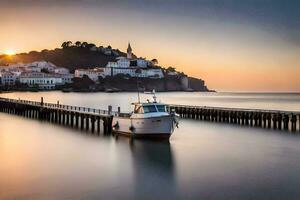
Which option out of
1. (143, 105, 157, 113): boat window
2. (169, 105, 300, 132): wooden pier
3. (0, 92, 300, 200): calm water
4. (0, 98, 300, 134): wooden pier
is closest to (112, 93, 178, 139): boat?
(143, 105, 157, 113): boat window

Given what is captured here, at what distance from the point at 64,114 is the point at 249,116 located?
21.9 metres

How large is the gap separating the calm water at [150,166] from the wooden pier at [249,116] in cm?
420

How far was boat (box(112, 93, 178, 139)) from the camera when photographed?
1272 inches

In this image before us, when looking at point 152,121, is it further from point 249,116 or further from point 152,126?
point 249,116

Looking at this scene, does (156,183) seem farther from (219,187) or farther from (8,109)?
(8,109)

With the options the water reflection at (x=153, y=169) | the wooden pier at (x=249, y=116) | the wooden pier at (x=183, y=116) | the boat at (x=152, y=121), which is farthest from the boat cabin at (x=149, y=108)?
the wooden pier at (x=249, y=116)

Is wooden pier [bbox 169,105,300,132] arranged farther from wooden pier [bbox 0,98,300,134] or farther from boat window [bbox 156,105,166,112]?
boat window [bbox 156,105,166,112]

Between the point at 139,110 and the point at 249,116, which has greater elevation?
the point at 139,110

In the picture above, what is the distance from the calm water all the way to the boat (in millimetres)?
840

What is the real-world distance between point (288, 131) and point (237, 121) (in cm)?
922

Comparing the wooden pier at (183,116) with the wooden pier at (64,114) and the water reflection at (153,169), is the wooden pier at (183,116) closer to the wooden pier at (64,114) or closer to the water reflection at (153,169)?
the wooden pier at (64,114)

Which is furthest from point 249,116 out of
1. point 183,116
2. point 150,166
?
point 150,166

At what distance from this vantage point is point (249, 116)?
48.1 metres

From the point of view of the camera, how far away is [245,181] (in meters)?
20.9
